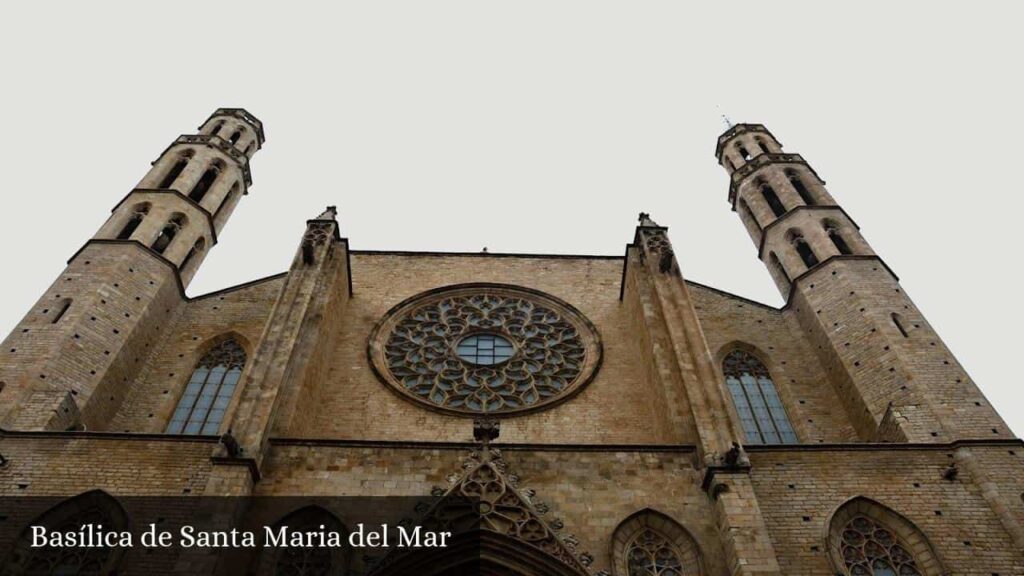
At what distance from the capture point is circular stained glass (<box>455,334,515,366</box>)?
15.1 metres

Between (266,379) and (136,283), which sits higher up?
(136,283)

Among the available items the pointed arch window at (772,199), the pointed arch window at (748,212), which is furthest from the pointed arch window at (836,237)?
the pointed arch window at (748,212)

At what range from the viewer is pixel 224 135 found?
840 inches

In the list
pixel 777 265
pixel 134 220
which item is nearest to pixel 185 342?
pixel 134 220

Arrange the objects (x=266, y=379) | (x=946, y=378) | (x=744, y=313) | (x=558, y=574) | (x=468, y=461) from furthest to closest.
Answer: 1. (x=744, y=313)
2. (x=946, y=378)
3. (x=266, y=379)
4. (x=468, y=461)
5. (x=558, y=574)

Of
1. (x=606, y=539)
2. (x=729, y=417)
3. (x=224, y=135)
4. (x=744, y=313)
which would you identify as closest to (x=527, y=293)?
(x=744, y=313)

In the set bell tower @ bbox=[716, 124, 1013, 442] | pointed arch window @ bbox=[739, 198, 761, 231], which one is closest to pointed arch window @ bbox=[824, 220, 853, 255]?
bell tower @ bbox=[716, 124, 1013, 442]

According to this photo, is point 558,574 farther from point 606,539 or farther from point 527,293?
point 527,293

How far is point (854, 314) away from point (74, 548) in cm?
1406

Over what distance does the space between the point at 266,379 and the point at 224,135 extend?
1287 cm

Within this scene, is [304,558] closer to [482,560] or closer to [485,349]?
[482,560]

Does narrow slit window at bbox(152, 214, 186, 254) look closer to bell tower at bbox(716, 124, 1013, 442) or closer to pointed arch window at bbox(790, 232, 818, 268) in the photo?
bell tower at bbox(716, 124, 1013, 442)

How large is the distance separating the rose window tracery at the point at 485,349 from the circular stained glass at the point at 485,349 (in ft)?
0.07

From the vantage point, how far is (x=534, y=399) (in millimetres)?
13906
